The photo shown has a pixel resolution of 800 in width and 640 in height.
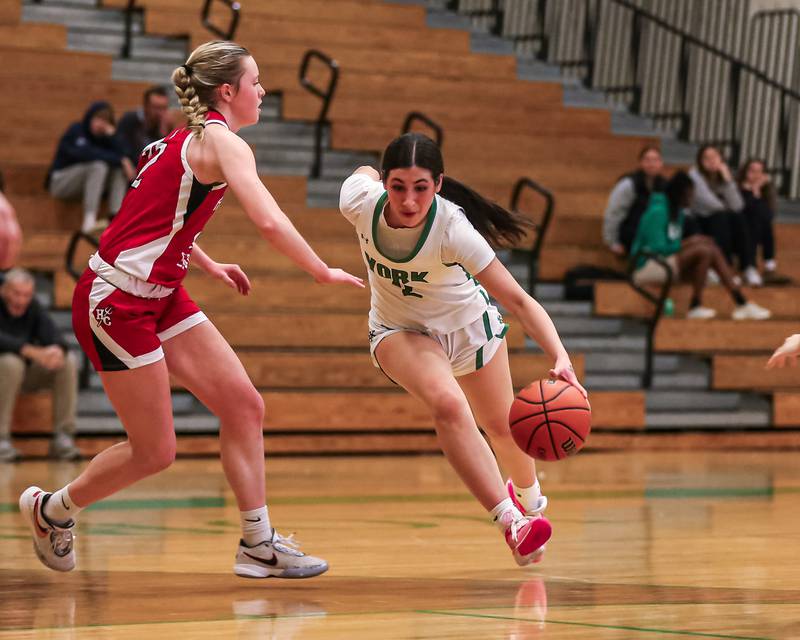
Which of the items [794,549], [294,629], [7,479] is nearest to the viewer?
[294,629]

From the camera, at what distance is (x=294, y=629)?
12.8ft

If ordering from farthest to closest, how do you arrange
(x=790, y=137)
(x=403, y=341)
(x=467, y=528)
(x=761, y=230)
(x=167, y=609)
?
Answer: (x=790, y=137) → (x=761, y=230) → (x=467, y=528) → (x=403, y=341) → (x=167, y=609)

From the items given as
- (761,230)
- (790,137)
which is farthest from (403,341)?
(790,137)

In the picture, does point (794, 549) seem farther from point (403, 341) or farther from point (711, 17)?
point (711, 17)

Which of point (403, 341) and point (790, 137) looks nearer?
point (403, 341)

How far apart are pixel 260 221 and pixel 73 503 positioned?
1.21 metres

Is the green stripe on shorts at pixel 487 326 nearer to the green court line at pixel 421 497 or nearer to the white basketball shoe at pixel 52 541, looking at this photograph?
the white basketball shoe at pixel 52 541

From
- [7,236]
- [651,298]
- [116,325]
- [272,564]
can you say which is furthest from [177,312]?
[651,298]

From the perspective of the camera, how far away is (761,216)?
1376cm

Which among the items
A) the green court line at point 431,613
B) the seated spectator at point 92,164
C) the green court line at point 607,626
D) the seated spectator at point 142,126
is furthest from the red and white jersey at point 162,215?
the seated spectator at point 142,126

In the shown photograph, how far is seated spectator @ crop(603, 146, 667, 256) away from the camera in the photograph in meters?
13.0

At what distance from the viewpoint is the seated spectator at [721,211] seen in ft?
44.4

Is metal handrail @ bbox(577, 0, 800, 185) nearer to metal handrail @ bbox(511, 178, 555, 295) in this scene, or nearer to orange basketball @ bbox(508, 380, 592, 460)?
metal handrail @ bbox(511, 178, 555, 295)

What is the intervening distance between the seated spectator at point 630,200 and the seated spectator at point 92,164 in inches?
168
